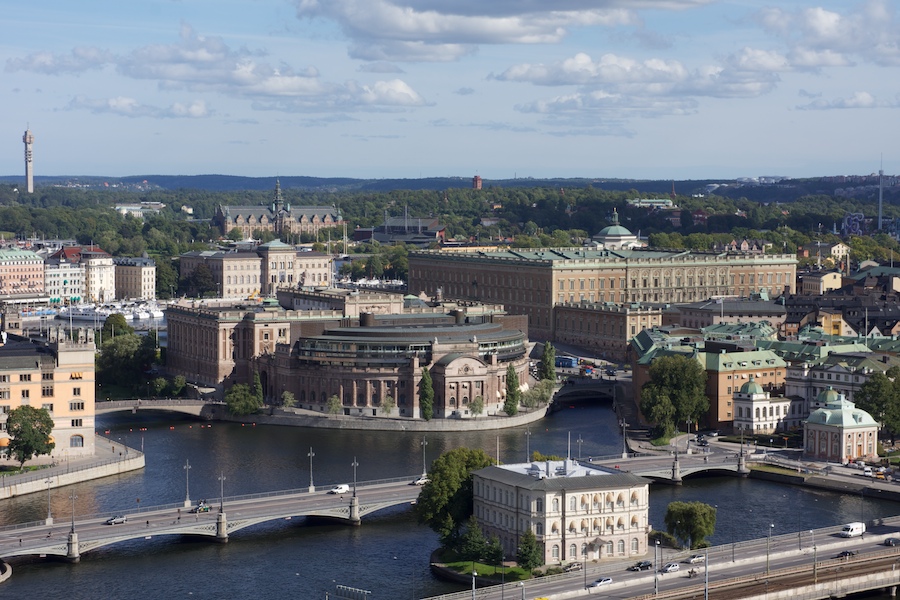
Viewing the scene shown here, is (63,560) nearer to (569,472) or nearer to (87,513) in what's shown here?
(87,513)

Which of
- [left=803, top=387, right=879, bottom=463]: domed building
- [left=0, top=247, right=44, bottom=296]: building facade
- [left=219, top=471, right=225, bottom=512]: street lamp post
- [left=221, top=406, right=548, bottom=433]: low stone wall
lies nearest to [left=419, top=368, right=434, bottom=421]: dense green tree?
[left=221, top=406, right=548, bottom=433]: low stone wall

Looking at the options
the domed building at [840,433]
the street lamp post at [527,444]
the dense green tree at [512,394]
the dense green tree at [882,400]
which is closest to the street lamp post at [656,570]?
the street lamp post at [527,444]

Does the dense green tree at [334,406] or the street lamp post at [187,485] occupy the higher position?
the dense green tree at [334,406]

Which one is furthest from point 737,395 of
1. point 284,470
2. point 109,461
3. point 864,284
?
point 864,284

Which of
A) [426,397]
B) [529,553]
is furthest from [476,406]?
[529,553]

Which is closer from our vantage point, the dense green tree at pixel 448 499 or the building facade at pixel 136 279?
the dense green tree at pixel 448 499

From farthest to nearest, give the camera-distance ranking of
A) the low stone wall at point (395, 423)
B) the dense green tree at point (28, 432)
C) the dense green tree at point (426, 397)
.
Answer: the dense green tree at point (426, 397) < the low stone wall at point (395, 423) < the dense green tree at point (28, 432)

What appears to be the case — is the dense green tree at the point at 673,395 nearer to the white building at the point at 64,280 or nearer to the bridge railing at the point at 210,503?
the bridge railing at the point at 210,503

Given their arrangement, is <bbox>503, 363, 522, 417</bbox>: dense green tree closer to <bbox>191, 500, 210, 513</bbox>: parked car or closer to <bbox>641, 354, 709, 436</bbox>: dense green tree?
<bbox>641, 354, 709, 436</bbox>: dense green tree
